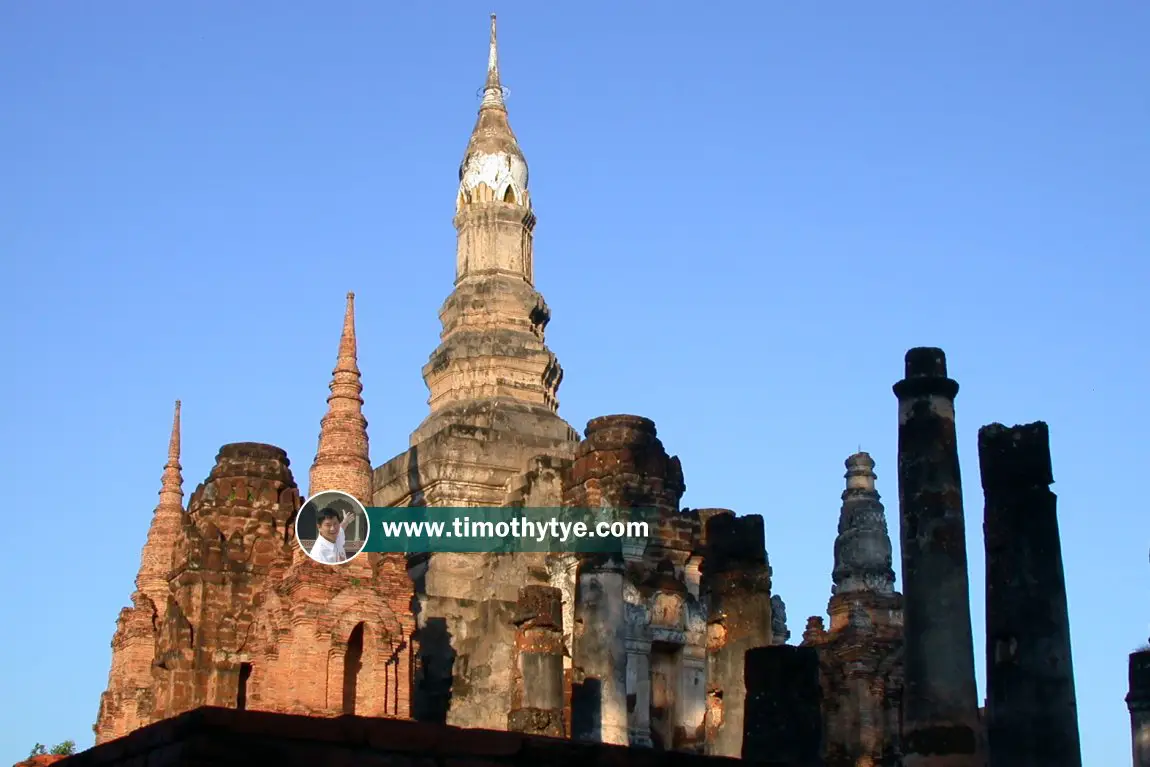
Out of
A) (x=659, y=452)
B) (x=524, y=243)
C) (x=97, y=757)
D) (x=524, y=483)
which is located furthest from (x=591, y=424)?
(x=97, y=757)

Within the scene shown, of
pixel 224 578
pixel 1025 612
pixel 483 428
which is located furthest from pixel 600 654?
pixel 483 428

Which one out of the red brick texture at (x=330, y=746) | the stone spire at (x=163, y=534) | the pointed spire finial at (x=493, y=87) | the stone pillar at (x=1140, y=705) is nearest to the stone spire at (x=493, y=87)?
the pointed spire finial at (x=493, y=87)

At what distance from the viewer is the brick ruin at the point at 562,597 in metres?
17.2

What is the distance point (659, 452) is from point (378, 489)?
28.8ft

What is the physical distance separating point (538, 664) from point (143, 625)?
37.9 feet

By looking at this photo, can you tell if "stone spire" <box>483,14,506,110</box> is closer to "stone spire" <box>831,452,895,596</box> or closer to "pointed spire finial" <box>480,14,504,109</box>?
"pointed spire finial" <box>480,14,504,109</box>

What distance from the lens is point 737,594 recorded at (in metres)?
22.7

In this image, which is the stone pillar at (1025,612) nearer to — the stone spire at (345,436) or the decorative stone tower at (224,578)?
the decorative stone tower at (224,578)

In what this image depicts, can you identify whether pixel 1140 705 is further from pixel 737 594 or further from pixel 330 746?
pixel 330 746

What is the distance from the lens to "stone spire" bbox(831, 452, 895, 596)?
36.0 meters

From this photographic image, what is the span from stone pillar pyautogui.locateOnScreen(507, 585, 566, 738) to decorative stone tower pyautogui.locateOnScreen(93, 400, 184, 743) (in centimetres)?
760

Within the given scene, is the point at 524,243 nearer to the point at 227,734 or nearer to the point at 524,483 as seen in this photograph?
the point at 524,483

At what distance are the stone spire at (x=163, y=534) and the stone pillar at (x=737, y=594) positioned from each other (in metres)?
12.9

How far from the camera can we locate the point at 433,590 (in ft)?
96.6
